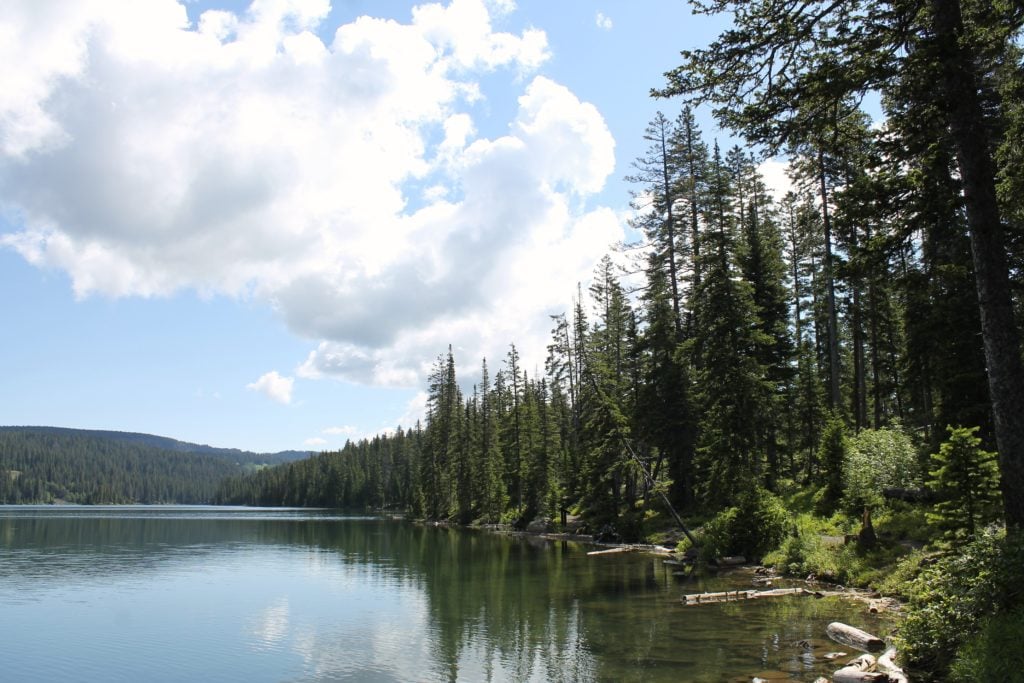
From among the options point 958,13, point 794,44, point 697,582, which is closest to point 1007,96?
point 958,13

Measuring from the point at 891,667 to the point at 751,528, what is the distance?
18.7 metres

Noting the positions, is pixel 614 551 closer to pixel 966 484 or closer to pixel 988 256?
pixel 966 484

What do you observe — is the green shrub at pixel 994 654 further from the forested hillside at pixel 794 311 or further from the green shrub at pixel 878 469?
the green shrub at pixel 878 469

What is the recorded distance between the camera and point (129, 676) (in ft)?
56.0

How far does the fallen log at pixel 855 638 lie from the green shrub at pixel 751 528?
Answer: 45.6ft

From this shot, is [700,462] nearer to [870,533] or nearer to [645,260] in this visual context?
[645,260]

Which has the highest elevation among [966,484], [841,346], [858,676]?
[841,346]

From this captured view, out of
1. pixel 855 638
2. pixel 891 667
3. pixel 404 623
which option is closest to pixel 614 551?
pixel 404 623

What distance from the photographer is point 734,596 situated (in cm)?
2197

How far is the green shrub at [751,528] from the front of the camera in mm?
29078

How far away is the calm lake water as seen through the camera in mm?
15992

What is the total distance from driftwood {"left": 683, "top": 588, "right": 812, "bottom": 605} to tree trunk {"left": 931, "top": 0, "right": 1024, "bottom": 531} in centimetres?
1137

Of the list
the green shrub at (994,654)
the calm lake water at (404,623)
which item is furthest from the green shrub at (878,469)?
the green shrub at (994,654)

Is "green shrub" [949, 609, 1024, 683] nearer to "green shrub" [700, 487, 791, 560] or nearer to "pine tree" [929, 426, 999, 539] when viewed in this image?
"pine tree" [929, 426, 999, 539]
